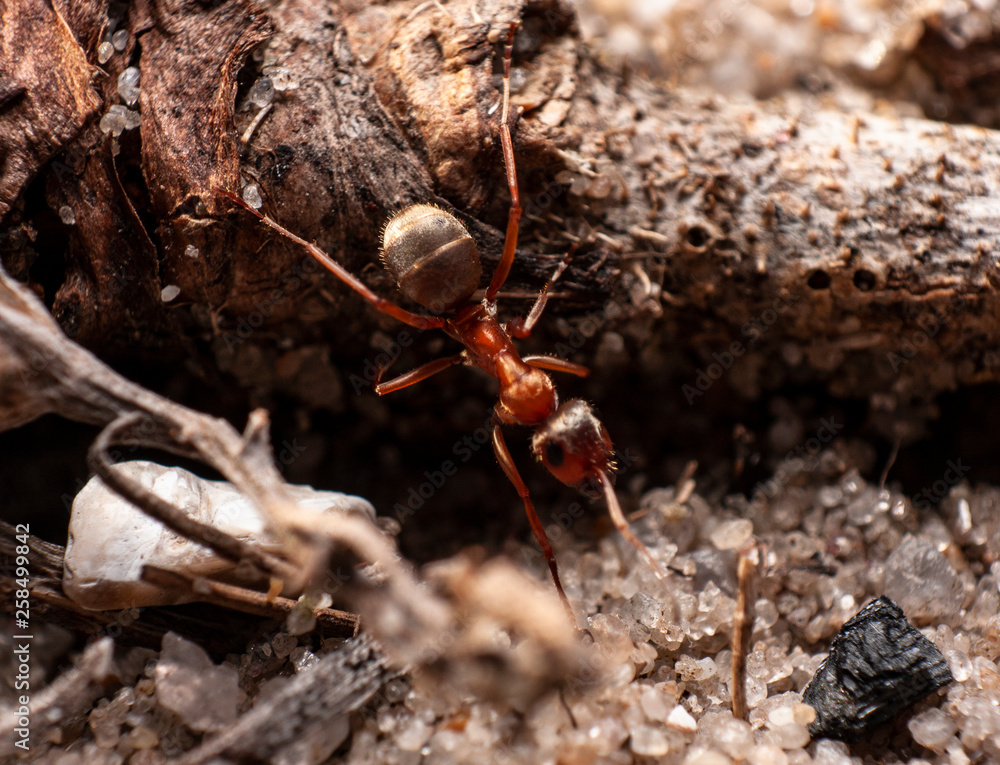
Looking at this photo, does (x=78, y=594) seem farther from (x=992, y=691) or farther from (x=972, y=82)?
(x=972, y=82)

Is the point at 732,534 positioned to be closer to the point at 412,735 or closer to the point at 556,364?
the point at 556,364

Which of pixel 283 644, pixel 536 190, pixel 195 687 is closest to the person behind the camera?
pixel 195 687

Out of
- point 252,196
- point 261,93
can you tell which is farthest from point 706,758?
point 261,93

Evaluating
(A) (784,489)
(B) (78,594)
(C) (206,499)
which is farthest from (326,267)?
(A) (784,489)

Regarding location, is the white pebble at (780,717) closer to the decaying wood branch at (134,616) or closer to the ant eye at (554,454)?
the ant eye at (554,454)

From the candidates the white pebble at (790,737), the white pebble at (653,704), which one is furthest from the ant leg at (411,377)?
the white pebble at (790,737)
